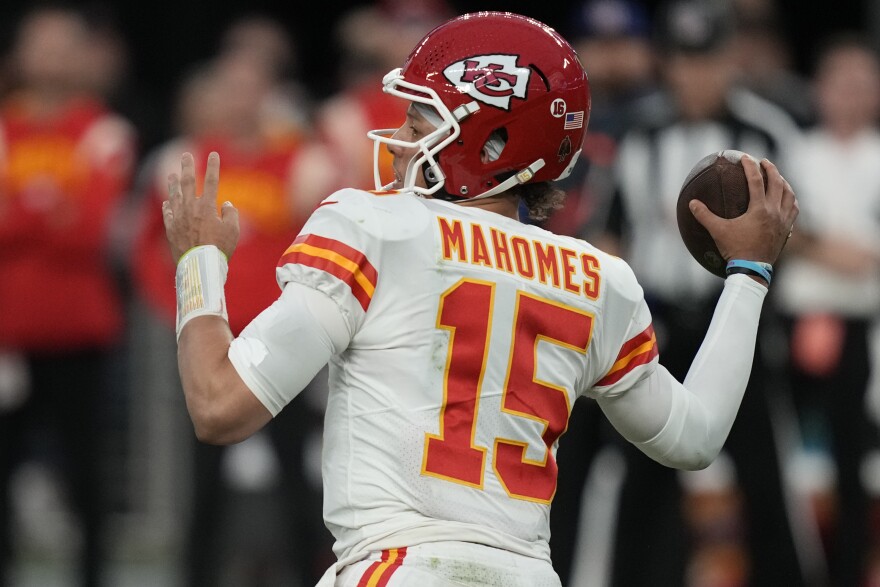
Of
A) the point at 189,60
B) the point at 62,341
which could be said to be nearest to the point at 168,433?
the point at 62,341

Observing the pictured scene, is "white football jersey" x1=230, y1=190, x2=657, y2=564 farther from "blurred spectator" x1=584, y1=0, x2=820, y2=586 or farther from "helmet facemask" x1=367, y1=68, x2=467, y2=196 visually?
"blurred spectator" x1=584, y1=0, x2=820, y2=586

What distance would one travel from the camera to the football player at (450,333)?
10.1ft

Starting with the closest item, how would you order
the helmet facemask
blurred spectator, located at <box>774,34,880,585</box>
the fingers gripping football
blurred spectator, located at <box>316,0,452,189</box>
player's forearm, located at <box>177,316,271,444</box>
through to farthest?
player's forearm, located at <box>177,316,271,444</box>
the helmet facemask
the fingers gripping football
blurred spectator, located at <box>774,34,880,585</box>
blurred spectator, located at <box>316,0,452,189</box>

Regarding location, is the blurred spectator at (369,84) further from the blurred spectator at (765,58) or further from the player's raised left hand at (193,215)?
the player's raised left hand at (193,215)

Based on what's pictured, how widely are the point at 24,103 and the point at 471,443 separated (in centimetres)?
Answer: 540

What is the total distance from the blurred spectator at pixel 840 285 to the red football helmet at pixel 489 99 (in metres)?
3.92

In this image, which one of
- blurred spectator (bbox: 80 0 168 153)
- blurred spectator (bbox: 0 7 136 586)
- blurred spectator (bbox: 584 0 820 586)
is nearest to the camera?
blurred spectator (bbox: 584 0 820 586)

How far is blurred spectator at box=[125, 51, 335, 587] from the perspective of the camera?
24.3 feet

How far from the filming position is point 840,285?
755 centimetres

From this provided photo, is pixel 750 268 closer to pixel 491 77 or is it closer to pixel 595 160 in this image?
pixel 491 77

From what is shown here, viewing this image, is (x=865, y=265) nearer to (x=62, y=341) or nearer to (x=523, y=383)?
(x=62, y=341)

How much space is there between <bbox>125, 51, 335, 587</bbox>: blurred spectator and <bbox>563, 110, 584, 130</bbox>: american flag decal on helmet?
388 cm

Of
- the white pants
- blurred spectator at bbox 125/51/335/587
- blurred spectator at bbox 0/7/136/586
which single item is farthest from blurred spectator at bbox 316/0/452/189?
the white pants

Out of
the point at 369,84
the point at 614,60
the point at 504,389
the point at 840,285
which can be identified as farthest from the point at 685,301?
the point at 504,389
